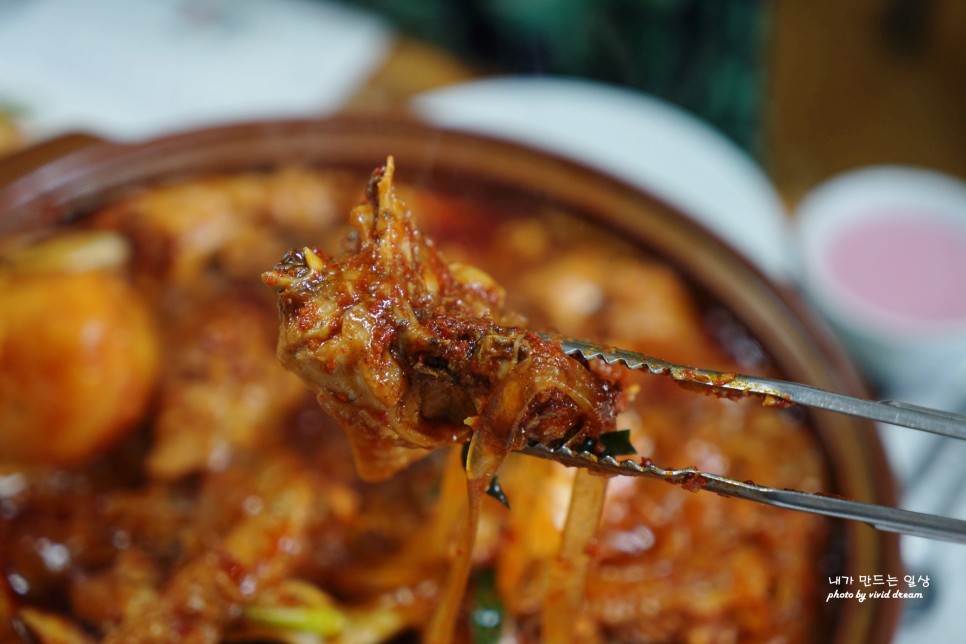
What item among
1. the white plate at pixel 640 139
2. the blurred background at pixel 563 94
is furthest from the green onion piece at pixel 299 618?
the white plate at pixel 640 139

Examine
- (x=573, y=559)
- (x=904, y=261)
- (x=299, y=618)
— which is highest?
(x=904, y=261)

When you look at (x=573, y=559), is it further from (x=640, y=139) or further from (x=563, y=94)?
(x=563, y=94)

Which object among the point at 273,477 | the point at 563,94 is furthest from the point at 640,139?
the point at 273,477

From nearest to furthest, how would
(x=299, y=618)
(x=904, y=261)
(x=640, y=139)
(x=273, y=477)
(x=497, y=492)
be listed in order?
1. (x=497, y=492)
2. (x=299, y=618)
3. (x=273, y=477)
4. (x=640, y=139)
5. (x=904, y=261)

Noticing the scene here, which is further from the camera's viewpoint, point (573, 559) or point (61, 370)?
point (61, 370)

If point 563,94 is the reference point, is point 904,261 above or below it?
below

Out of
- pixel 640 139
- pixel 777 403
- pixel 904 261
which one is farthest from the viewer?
pixel 904 261

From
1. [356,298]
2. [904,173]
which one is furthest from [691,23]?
[356,298]
